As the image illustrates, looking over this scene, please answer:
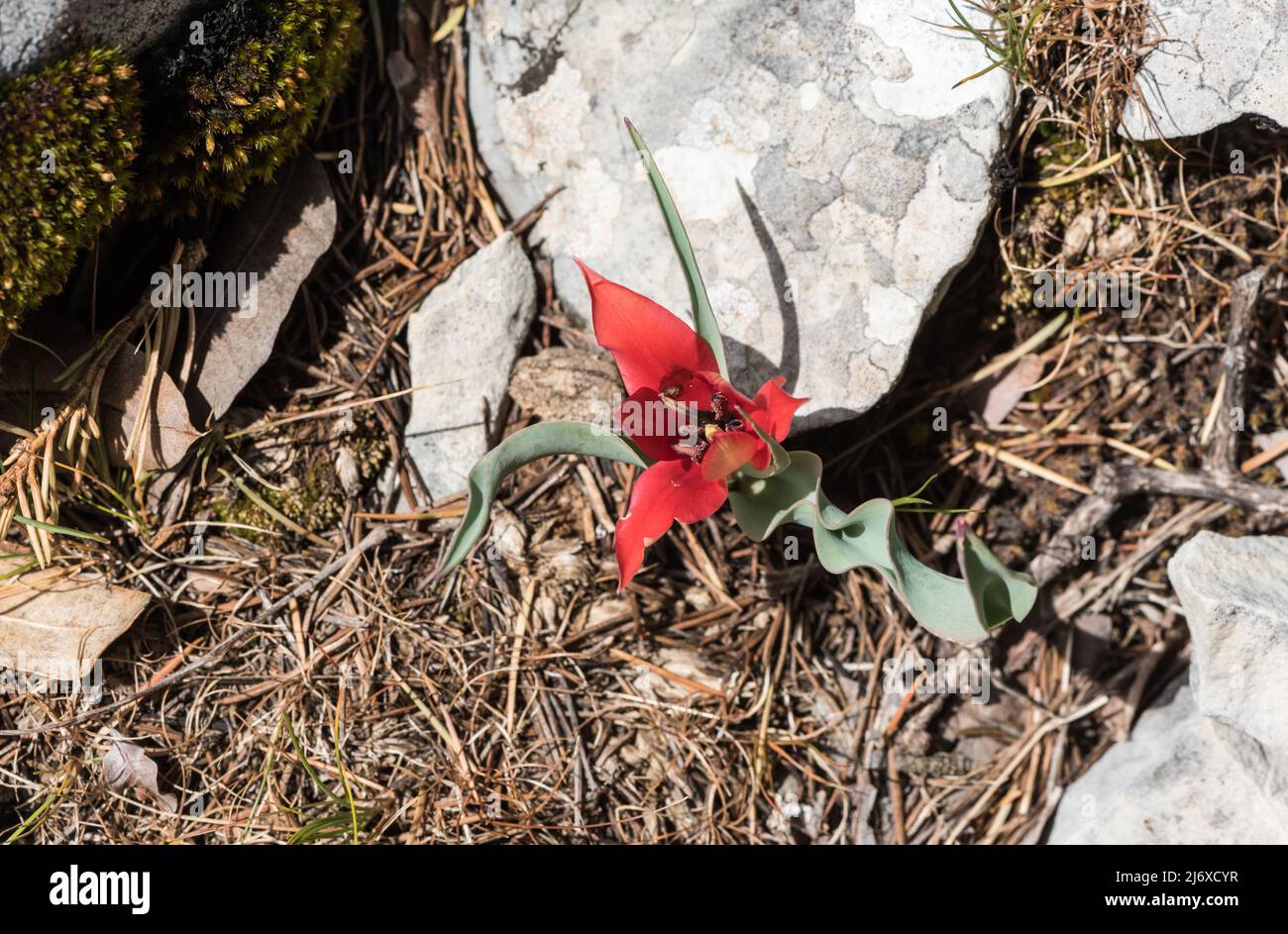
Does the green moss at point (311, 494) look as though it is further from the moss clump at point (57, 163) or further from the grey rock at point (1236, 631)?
the grey rock at point (1236, 631)

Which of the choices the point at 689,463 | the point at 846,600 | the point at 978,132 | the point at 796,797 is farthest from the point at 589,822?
the point at 978,132

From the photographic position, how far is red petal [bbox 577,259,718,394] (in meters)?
1.74

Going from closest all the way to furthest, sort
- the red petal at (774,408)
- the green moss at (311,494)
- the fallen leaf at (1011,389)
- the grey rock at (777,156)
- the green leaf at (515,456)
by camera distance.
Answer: the green leaf at (515,456)
the red petal at (774,408)
the grey rock at (777,156)
the green moss at (311,494)
the fallen leaf at (1011,389)

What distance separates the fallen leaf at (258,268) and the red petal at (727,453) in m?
1.08

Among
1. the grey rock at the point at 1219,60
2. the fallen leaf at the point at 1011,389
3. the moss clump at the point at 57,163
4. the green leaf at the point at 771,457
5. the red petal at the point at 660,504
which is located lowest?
the red petal at the point at 660,504

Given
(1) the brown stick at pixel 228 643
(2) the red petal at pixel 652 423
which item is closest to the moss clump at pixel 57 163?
(1) the brown stick at pixel 228 643

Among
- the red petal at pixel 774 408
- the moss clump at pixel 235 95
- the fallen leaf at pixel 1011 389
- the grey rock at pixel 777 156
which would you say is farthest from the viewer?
the fallen leaf at pixel 1011 389

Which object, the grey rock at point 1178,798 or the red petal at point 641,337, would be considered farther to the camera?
the grey rock at point 1178,798

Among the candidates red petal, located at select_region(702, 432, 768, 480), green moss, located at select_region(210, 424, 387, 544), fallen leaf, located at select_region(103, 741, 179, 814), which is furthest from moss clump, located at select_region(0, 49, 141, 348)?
red petal, located at select_region(702, 432, 768, 480)

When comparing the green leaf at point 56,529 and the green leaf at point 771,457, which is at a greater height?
the green leaf at point 771,457

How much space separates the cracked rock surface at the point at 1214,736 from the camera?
211 cm

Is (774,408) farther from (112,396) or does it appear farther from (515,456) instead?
(112,396)

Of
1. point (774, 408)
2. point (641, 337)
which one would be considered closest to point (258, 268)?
point (641, 337)

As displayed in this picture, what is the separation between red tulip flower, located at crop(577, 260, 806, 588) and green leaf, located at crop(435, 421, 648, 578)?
0.19 ft
